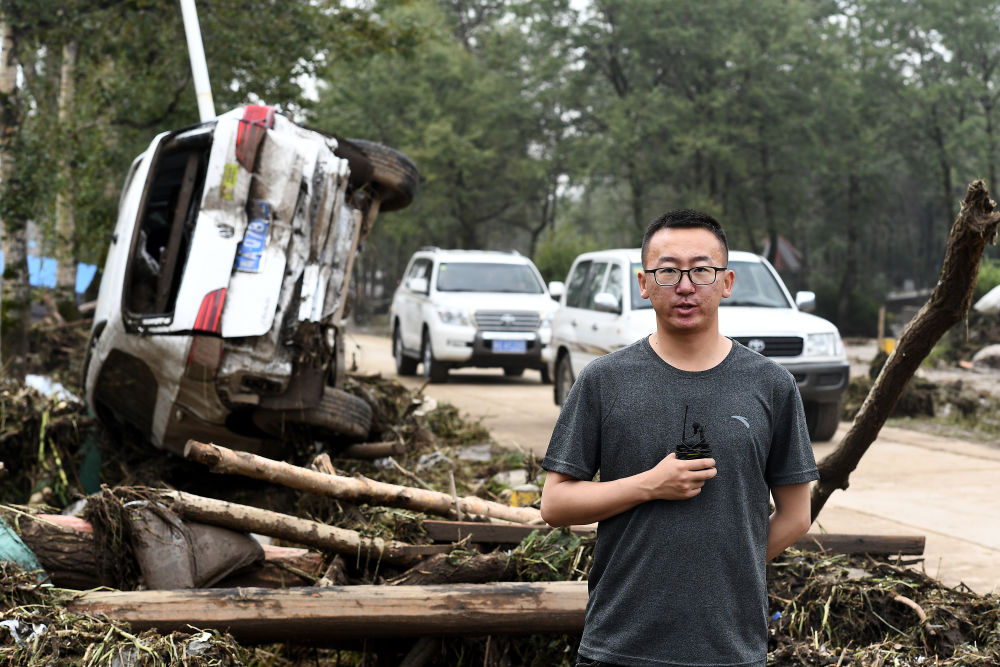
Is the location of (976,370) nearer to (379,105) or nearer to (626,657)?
(626,657)

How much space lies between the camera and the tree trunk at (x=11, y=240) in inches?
466

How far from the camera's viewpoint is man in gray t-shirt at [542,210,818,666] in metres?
2.49

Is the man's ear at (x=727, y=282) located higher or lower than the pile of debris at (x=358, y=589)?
higher

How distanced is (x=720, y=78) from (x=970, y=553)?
34466mm

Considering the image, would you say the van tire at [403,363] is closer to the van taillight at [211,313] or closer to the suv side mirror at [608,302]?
the suv side mirror at [608,302]

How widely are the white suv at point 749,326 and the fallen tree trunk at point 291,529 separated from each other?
5625mm

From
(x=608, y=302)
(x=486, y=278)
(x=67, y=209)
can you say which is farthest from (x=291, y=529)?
(x=67, y=209)

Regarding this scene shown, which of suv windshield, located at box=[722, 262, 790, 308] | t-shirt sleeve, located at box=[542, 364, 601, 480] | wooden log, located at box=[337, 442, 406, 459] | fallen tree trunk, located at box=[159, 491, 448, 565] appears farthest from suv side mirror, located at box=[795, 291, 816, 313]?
t-shirt sleeve, located at box=[542, 364, 601, 480]

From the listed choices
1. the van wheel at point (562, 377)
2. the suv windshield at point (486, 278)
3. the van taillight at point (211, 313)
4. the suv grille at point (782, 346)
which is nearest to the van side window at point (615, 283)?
the van wheel at point (562, 377)

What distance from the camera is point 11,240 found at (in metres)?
12.2

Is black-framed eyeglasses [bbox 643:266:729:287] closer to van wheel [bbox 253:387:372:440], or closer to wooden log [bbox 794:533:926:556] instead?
wooden log [bbox 794:533:926:556]

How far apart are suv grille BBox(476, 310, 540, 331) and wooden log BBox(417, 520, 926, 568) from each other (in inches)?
450

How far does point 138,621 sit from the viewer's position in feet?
14.0

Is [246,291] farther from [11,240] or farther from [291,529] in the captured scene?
[11,240]
